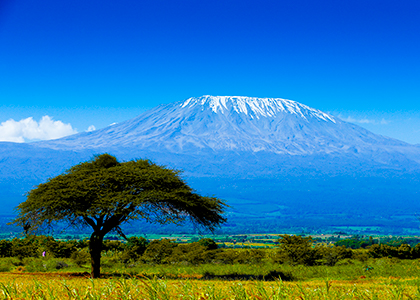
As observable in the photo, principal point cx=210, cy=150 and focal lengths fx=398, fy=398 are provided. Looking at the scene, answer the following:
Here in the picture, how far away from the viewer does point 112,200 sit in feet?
73.8

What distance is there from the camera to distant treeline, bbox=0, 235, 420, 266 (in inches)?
1324

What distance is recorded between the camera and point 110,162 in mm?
26469

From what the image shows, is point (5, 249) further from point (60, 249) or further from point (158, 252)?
point (158, 252)

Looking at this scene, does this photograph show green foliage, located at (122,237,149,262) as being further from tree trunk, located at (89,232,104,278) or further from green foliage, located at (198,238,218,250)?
tree trunk, located at (89,232,104,278)

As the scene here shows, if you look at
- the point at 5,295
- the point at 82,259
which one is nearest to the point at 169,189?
the point at 82,259

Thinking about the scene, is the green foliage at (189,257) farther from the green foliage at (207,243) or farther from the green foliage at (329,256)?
the green foliage at (329,256)

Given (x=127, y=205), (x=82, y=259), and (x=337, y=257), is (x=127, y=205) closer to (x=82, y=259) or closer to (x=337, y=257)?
(x=82, y=259)

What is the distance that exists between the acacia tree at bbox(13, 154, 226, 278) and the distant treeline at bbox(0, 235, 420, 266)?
1011cm

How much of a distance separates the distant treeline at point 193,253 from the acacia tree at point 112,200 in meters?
10.1

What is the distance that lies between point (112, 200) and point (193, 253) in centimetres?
1382

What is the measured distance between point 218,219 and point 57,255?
20395mm

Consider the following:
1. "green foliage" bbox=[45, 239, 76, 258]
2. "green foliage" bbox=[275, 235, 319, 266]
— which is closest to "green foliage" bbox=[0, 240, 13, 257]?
"green foliage" bbox=[45, 239, 76, 258]

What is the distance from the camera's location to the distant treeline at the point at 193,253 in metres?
33.6

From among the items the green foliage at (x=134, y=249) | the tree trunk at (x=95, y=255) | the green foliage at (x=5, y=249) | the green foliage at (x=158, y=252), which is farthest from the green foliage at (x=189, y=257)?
the green foliage at (x=5, y=249)
